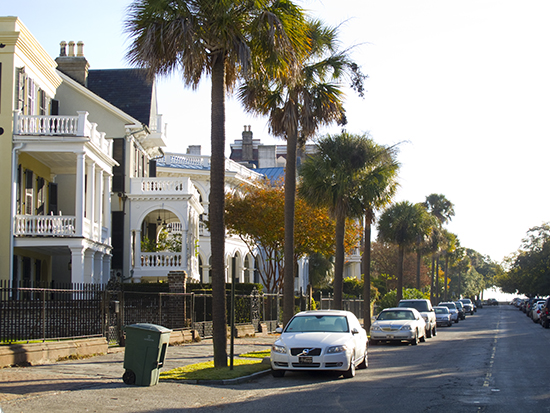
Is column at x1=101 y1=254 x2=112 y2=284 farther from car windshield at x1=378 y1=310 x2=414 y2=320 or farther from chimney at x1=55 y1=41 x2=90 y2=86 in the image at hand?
car windshield at x1=378 y1=310 x2=414 y2=320

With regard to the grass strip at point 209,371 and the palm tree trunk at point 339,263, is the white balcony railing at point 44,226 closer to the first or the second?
the palm tree trunk at point 339,263

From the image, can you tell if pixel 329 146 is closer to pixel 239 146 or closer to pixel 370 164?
pixel 370 164

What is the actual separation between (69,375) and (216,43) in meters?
7.58

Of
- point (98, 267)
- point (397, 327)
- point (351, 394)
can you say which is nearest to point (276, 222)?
point (98, 267)

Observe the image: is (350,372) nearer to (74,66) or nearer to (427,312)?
(427,312)

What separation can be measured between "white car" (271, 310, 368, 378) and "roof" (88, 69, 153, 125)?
70.5ft

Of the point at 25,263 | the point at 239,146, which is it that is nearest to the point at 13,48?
the point at 25,263

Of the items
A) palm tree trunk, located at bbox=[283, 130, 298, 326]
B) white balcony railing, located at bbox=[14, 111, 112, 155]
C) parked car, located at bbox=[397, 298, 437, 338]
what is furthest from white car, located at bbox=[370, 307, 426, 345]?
white balcony railing, located at bbox=[14, 111, 112, 155]

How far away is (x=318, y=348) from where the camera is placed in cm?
1359

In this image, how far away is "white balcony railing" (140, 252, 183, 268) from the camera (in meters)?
31.1

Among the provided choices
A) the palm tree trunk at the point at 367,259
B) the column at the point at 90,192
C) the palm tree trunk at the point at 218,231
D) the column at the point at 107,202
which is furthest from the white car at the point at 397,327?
the column at the point at 107,202

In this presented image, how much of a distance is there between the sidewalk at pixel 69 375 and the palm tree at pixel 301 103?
4.90m

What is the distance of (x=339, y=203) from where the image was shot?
86.8 feet

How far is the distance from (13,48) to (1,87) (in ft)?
4.99
